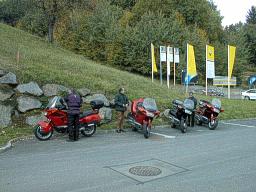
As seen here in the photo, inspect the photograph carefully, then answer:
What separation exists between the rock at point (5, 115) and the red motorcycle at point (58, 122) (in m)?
1.63

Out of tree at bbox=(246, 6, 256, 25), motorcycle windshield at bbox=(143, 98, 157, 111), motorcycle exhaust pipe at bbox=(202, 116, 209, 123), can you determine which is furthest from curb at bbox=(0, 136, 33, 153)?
tree at bbox=(246, 6, 256, 25)

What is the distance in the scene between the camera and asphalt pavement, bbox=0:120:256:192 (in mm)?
7207

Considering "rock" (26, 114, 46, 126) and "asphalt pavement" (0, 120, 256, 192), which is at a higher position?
"rock" (26, 114, 46, 126)

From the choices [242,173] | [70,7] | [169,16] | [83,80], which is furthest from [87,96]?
[169,16]

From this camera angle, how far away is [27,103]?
14.6 m

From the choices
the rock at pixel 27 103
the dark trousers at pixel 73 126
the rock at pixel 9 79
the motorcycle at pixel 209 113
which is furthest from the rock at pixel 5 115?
the motorcycle at pixel 209 113

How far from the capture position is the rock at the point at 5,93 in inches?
573

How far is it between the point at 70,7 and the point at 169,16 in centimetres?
3201

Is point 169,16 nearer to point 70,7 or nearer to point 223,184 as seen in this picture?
point 70,7

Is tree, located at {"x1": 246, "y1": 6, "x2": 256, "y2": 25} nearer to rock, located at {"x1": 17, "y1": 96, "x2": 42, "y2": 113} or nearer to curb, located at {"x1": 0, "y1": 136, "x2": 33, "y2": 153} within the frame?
rock, located at {"x1": 17, "y1": 96, "x2": 42, "y2": 113}

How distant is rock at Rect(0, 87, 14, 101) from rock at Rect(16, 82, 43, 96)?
1.29 feet

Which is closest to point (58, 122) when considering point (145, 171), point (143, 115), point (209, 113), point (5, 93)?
point (143, 115)

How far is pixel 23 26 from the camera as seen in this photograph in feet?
209

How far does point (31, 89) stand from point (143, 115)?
202 inches
